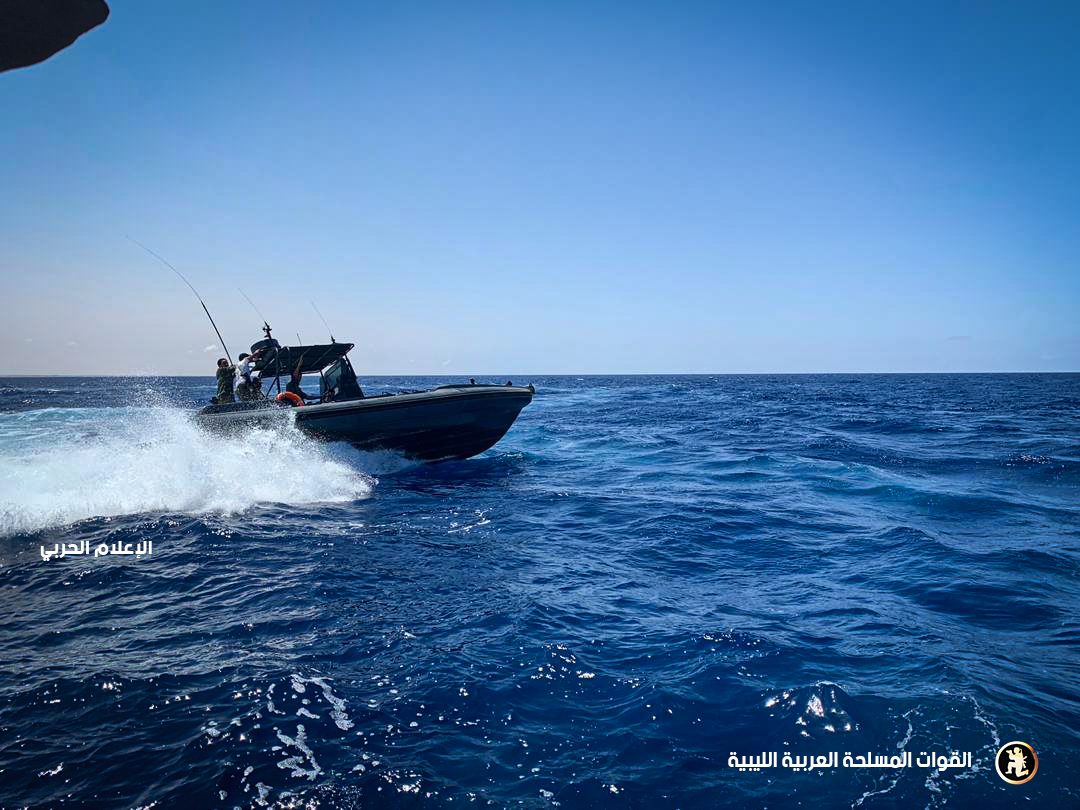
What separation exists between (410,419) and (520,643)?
9584 mm

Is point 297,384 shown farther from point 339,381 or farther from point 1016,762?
point 1016,762

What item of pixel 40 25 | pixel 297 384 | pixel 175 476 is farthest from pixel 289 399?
pixel 40 25

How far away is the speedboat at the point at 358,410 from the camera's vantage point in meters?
12.9

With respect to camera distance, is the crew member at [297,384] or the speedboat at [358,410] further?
the crew member at [297,384]

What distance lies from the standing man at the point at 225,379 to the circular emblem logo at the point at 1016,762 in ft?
49.5

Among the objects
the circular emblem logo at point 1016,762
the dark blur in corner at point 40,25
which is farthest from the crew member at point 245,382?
the circular emblem logo at point 1016,762

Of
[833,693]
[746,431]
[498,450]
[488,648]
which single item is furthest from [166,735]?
[746,431]

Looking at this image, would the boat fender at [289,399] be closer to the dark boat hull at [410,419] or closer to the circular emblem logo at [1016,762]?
the dark boat hull at [410,419]

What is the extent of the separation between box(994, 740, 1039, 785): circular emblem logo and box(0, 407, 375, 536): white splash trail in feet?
35.7

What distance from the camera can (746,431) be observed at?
24.9 m

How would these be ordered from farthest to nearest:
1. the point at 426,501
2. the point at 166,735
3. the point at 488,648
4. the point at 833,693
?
1. the point at 426,501
2. the point at 488,648
3. the point at 833,693
4. the point at 166,735

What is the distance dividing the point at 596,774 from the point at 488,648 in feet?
5.98

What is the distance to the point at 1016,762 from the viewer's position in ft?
11.6

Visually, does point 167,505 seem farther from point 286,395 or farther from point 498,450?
point 498,450
